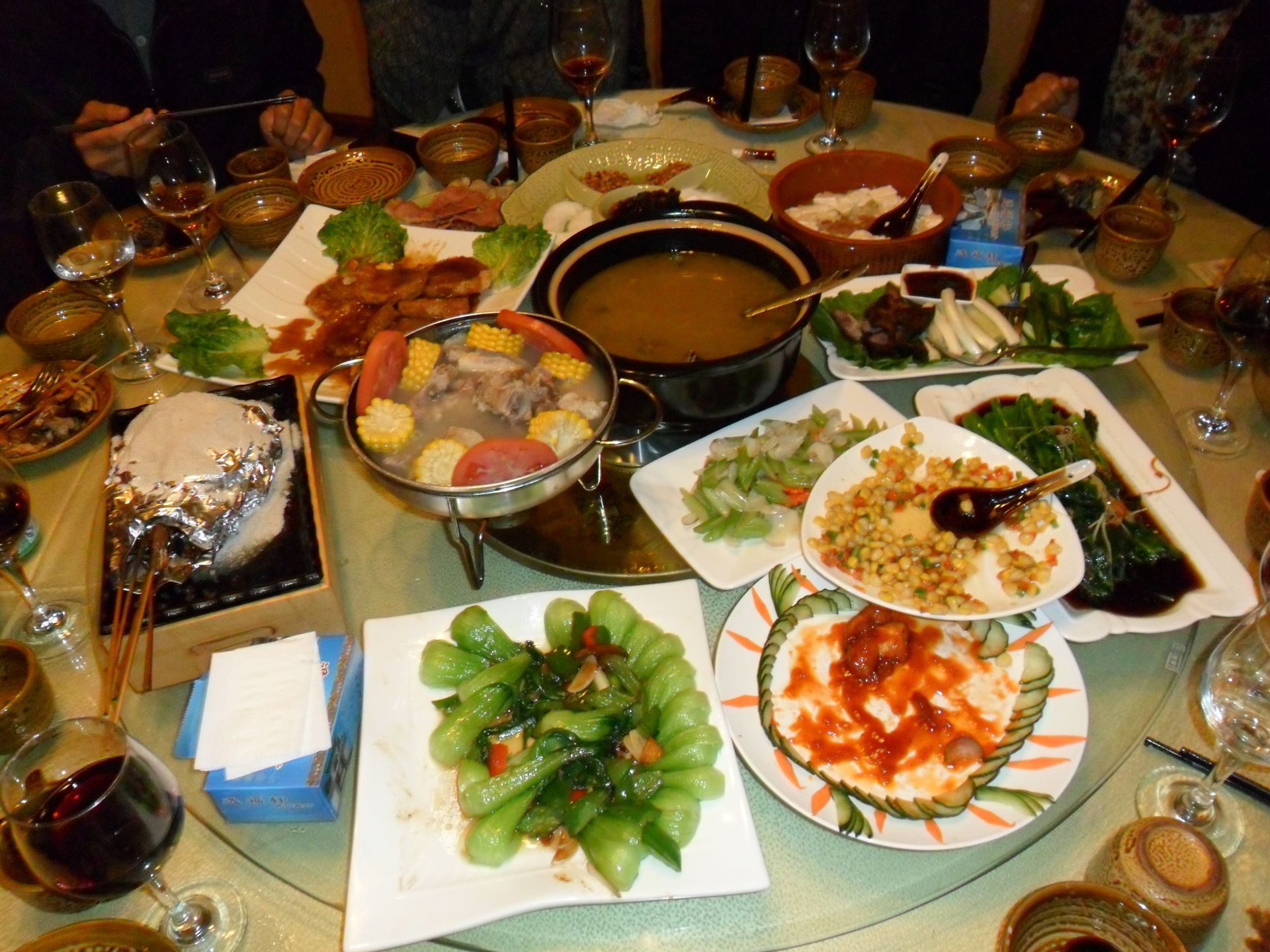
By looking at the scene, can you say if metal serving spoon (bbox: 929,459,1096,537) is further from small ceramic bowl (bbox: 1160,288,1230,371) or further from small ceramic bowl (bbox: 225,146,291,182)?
small ceramic bowl (bbox: 225,146,291,182)

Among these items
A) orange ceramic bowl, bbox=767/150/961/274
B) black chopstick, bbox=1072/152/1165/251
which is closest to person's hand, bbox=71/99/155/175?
orange ceramic bowl, bbox=767/150/961/274

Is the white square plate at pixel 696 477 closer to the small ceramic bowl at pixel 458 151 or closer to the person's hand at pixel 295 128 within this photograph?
the small ceramic bowl at pixel 458 151

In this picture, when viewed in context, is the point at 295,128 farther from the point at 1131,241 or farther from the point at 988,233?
the point at 1131,241

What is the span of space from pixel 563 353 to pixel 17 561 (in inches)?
57.5

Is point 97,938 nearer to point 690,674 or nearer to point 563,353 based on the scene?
point 690,674

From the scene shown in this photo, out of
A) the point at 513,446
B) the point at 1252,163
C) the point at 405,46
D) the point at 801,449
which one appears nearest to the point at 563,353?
the point at 513,446

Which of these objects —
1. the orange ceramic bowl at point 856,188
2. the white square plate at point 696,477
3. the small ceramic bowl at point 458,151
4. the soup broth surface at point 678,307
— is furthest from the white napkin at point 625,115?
the white square plate at point 696,477

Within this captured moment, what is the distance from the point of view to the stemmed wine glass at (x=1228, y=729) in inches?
55.2

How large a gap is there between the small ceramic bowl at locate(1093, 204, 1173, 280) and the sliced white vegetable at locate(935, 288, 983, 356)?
0.63m

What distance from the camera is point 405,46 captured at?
12.9 feet

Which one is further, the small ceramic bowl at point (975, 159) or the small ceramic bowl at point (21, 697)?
the small ceramic bowl at point (975, 159)

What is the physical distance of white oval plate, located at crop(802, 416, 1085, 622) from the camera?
5.40ft

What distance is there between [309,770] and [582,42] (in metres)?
2.90

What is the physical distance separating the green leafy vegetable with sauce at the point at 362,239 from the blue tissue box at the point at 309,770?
1536 mm
